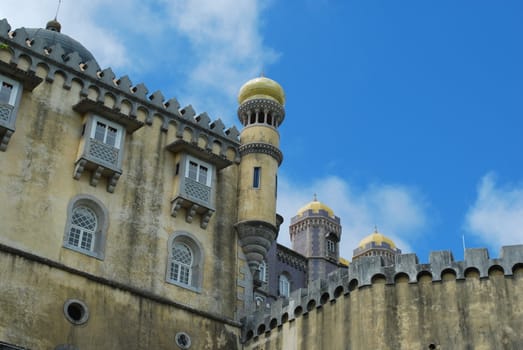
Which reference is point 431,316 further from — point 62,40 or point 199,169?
point 62,40

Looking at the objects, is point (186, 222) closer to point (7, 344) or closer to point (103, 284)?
point (103, 284)

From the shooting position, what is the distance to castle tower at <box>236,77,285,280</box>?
3316cm

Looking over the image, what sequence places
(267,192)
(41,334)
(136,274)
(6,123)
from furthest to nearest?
(267,192) < (136,274) < (6,123) < (41,334)

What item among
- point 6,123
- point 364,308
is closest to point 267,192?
point 364,308

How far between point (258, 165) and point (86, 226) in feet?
29.6

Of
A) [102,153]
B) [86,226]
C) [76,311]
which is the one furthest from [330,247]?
[76,311]

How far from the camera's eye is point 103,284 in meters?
27.7

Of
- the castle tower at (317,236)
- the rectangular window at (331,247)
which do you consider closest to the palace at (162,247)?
the castle tower at (317,236)

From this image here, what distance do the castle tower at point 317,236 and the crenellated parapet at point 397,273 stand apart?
42.6m

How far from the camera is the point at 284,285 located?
68.1 m

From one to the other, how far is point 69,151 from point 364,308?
12.7 meters

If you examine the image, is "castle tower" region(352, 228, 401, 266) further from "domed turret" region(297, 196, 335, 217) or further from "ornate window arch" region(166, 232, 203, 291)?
"ornate window arch" region(166, 232, 203, 291)

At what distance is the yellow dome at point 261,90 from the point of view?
3631 centimetres

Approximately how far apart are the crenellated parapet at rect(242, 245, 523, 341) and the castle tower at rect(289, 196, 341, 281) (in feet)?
140
